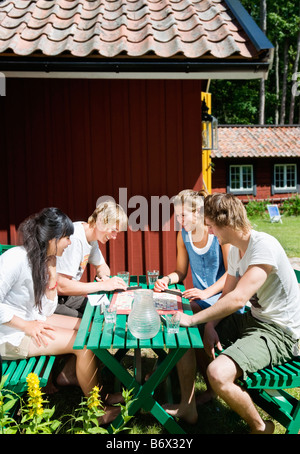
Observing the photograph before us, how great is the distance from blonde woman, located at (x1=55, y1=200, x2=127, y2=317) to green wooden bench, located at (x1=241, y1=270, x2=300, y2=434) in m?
1.23

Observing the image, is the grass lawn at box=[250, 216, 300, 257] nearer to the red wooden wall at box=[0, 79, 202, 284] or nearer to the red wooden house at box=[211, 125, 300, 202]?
the red wooden house at box=[211, 125, 300, 202]

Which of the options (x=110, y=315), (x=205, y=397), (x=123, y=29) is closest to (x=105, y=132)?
(x=123, y=29)

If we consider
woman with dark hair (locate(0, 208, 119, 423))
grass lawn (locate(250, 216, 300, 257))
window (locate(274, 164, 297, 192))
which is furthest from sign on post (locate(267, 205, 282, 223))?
woman with dark hair (locate(0, 208, 119, 423))

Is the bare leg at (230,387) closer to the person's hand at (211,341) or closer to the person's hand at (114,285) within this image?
the person's hand at (211,341)

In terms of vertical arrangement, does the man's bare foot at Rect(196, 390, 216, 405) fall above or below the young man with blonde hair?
below

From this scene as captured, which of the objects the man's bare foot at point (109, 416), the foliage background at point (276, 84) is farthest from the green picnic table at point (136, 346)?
the foliage background at point (276, 84)

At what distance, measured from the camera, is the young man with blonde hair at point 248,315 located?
2.38 metres

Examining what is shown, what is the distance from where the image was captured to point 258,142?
19.1 m

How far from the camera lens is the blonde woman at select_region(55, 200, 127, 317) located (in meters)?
3.14

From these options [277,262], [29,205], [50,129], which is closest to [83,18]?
[50,129]

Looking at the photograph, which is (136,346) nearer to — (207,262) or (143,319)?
(143,319)

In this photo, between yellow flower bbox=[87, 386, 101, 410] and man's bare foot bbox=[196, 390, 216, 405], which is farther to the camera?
man's bare foot bbox=[196, 390, 216, 405]

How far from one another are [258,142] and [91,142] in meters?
16.2
